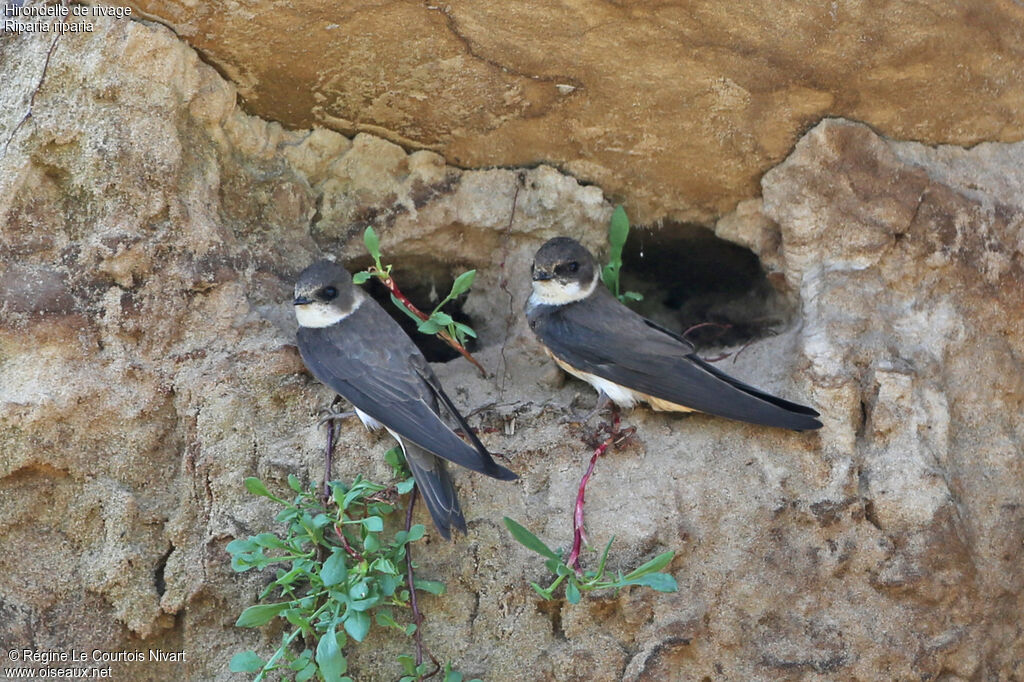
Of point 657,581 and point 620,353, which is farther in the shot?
point 620,353

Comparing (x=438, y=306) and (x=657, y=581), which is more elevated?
(x=438, y=306)

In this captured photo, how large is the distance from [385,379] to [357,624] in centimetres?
61

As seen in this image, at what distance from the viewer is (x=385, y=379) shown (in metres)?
2.32

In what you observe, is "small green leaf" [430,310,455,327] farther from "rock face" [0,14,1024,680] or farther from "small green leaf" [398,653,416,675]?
"small green leaf" [398,653,416,675]

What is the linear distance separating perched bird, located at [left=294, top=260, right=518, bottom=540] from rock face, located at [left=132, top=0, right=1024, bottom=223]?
1.47ft

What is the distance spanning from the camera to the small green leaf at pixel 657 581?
189 cm

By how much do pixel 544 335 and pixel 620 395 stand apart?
9.4 inches

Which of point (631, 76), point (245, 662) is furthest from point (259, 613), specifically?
point (631, 76)

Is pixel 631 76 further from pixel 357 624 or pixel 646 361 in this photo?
pixel 357 624

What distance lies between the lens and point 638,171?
267 centimetres

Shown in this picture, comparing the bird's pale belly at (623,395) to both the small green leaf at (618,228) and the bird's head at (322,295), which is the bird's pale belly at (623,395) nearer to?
the small green leaf at (618,228)

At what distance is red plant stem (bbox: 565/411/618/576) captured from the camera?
2.10 meters

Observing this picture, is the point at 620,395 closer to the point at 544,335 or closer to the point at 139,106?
the point at 544,335

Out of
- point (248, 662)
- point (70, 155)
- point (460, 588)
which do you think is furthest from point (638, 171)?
point (248, 662)
